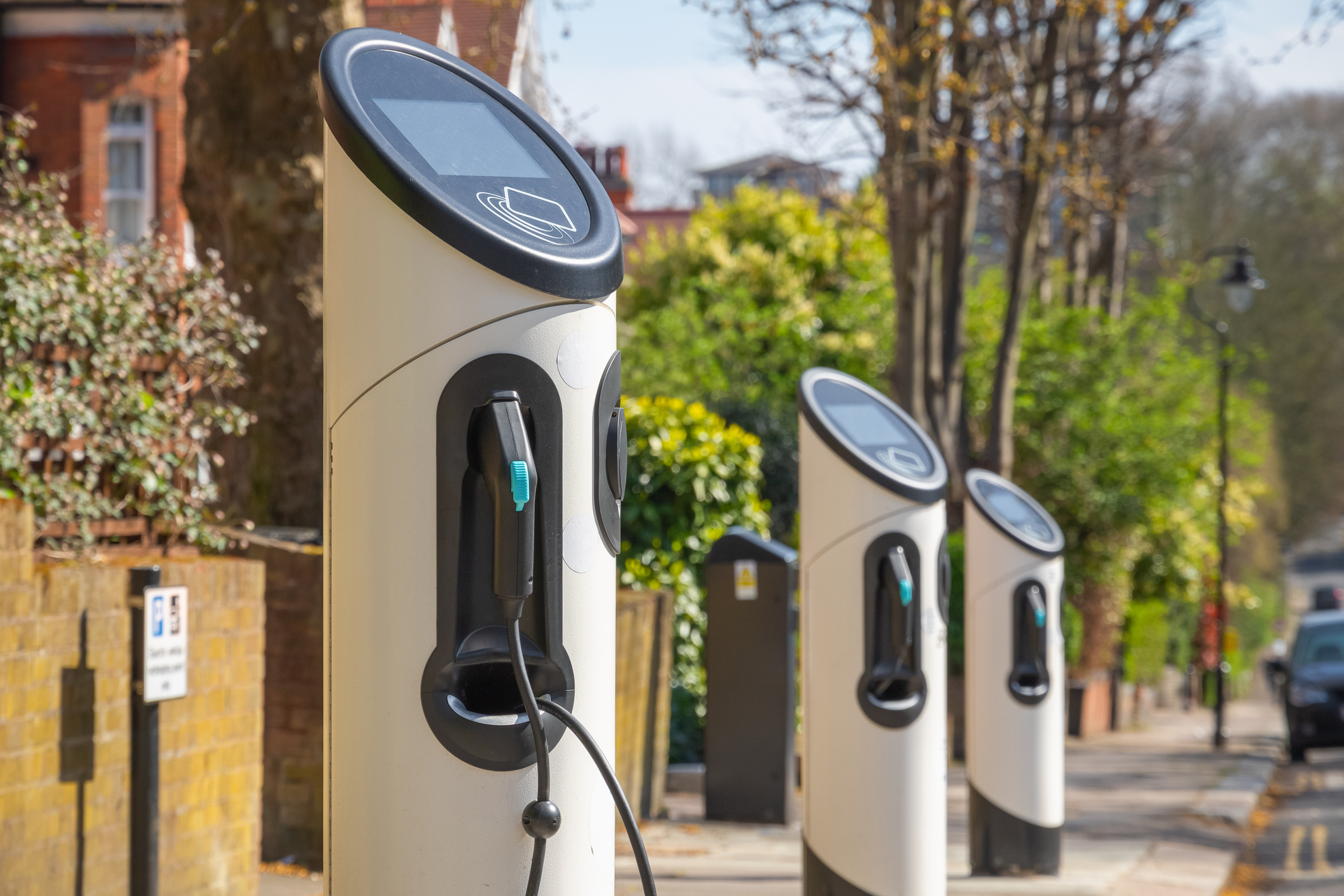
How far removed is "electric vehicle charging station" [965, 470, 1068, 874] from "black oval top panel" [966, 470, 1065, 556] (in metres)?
0.01

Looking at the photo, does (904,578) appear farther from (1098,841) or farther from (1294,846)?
(1294,846)

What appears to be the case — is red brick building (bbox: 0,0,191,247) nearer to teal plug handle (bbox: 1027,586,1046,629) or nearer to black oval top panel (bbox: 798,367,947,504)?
teal plug handle (bbox: 1027,586,1046,629)

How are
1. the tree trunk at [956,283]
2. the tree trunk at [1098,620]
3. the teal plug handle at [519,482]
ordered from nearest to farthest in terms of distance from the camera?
the teal plug handle at [519,482], the tree trunk at [956,283], the tree trunk at [1098,620]

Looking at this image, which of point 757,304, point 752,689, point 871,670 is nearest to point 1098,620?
point 757,304

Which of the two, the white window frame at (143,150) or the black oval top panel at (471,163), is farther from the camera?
the white window frame at (143,150)

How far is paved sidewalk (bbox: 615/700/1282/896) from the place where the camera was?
675cm

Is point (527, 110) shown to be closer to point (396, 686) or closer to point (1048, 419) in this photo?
point (396, 686)

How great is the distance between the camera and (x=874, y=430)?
544 cm

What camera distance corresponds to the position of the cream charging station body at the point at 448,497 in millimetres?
2531

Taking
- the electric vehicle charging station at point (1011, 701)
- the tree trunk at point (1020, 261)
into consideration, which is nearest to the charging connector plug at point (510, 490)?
the electric vehicle charging station at point (1011, 701)

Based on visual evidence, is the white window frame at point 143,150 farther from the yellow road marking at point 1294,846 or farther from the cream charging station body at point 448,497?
the cream charging station body at point 448,497

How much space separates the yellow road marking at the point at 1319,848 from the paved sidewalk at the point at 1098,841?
0.47m

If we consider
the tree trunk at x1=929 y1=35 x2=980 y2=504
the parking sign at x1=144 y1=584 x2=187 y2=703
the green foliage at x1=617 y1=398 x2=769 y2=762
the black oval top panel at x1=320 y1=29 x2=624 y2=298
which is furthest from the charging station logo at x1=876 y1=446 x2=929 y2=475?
the tree trunk at x1=929 y1=35 x2=980 y2=504

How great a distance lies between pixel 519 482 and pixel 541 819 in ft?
2.03
